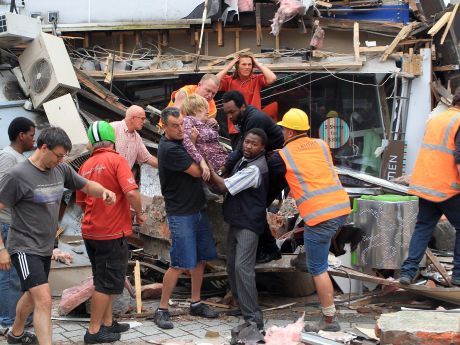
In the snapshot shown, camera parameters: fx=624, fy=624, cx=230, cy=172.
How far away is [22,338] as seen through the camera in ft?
17.3

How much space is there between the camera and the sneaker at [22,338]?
5.25 meters

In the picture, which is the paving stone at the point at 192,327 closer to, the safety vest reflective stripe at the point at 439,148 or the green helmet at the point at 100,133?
the green helmet at the point at 100,133

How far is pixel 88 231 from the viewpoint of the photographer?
17.4 feet

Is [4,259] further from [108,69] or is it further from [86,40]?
[86,40]

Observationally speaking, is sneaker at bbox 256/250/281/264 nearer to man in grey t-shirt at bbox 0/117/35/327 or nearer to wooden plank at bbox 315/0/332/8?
man in grey t-shirt at bbox 0/117/35/327

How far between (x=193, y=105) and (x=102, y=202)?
1.39 m

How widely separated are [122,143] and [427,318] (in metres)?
3.81

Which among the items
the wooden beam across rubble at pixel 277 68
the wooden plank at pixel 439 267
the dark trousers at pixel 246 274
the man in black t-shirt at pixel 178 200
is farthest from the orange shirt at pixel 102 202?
the wooden beam across rubble at pixel 277 68

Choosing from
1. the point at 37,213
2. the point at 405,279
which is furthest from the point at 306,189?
the point at 37,213

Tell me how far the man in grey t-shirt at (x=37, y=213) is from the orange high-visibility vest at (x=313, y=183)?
5.33 feet

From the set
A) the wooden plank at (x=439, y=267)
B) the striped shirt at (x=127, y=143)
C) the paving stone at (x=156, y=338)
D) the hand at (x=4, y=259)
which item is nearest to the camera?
the hand at (x=4, y=259)

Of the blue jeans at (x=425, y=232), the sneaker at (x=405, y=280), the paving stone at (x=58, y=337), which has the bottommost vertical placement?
the paving stone at (x=58, y=337)

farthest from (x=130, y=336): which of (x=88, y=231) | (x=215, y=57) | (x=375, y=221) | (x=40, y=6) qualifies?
(x=40, y=6)

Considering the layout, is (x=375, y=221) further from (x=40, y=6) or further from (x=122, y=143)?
(x=40, y=6)
